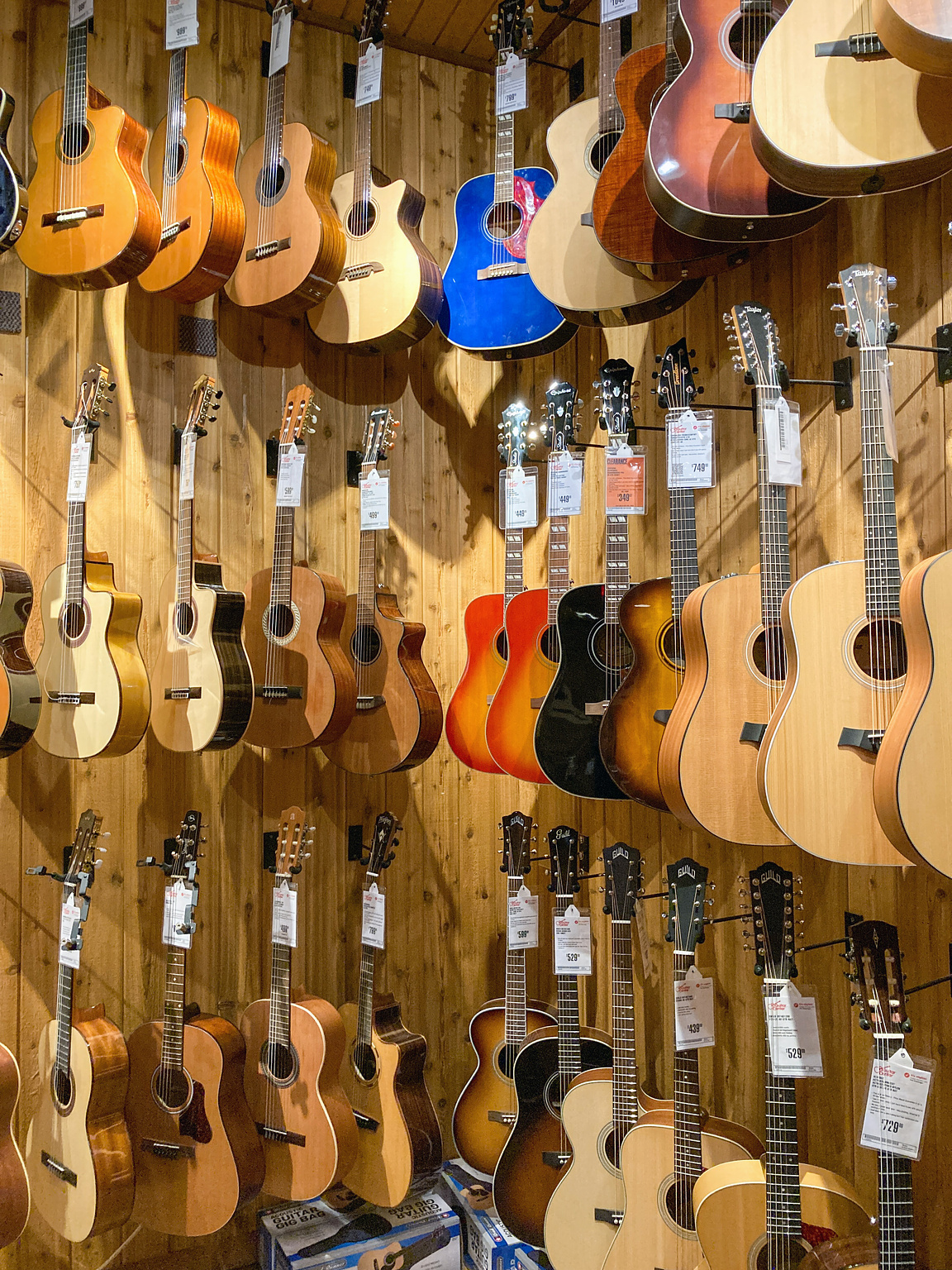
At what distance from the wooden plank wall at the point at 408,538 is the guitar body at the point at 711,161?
11.5 inches

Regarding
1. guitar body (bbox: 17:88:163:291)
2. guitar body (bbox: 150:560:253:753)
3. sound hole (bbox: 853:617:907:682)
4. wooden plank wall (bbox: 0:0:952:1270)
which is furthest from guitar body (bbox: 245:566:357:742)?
sound hole (bbox: 853:617:907:682)

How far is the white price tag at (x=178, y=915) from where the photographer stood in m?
2.48

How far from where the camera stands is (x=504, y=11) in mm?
2750

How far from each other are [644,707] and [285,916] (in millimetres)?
1139

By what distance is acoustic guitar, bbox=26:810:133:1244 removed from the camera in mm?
2393

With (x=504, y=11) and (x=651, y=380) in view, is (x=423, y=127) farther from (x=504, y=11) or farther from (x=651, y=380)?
(x=651, y=380)

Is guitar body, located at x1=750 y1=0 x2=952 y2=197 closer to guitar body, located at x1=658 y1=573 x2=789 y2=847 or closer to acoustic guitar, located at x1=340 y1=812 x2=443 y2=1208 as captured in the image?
guitar body, located at x1=658 y1=573 x2=789 y2=847

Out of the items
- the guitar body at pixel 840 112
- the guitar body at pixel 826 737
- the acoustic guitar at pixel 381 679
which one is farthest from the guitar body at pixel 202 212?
the guitar body at pixel 826 737

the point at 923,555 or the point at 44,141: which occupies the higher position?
the point at 44,141

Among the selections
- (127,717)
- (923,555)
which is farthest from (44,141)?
(923,555)

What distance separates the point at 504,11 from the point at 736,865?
237cm

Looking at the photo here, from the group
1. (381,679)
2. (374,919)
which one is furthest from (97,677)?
(374,919)

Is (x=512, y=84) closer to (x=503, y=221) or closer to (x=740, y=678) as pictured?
(x=503, y=221)

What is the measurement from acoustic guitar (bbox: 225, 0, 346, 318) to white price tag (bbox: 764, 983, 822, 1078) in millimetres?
2099
